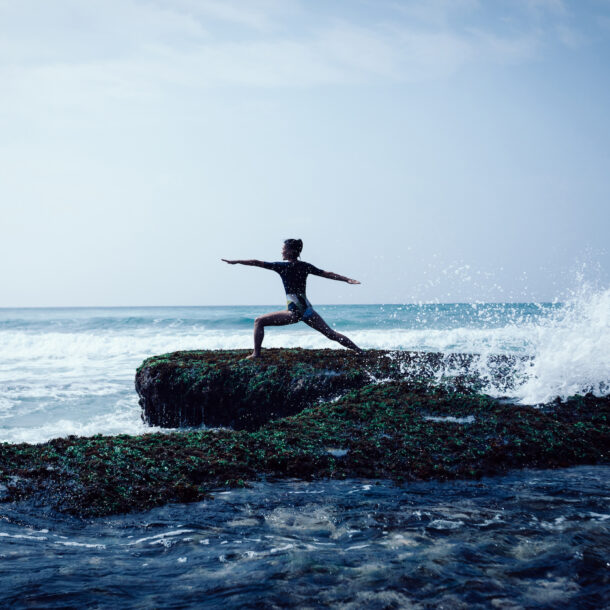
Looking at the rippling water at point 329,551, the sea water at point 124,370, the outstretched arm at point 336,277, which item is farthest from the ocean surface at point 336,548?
the outstretched arm at point 336,277

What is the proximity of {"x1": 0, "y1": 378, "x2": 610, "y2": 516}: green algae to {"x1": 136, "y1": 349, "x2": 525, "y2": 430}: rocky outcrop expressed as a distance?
1.70 metres

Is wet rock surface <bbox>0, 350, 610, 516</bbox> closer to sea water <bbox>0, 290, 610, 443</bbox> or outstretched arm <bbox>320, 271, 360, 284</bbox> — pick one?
sea water <bbox>0, 290, 610, 443</bbox>

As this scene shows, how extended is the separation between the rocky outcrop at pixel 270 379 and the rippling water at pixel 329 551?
Answer: 425cm

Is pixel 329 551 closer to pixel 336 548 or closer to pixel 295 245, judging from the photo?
pixel 336 548

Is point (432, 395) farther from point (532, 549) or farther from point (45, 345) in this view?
point (45, 345)

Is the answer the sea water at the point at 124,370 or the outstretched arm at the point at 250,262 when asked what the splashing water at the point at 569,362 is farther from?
the outstretched arm at the point at 250,262

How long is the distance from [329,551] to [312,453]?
210 centimetres

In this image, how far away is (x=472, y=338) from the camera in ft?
96.4

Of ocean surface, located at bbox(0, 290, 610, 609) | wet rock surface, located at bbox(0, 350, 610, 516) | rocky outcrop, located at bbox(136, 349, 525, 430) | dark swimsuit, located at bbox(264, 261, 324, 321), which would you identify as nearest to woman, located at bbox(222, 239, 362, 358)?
dark swimsuit, located at bbox(264, 261, 324, 321)

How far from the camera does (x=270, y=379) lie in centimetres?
969

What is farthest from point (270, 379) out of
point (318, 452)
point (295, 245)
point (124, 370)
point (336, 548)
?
point (124, 370)

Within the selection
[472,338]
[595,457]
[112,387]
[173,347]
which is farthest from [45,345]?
[595,457]

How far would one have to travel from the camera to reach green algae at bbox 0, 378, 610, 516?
4.82 metres

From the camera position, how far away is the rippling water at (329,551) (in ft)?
10.3
